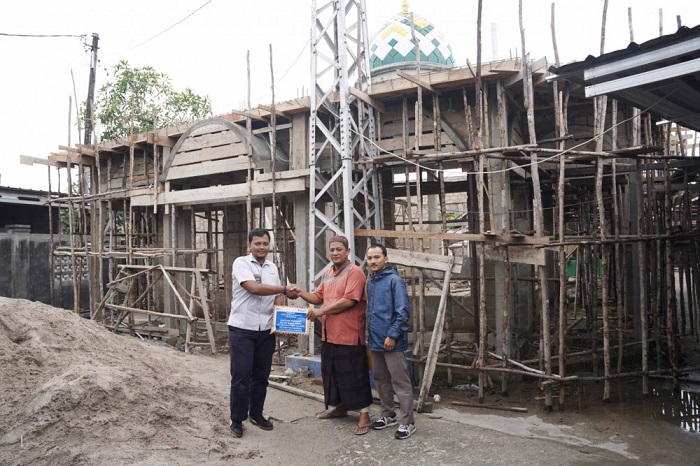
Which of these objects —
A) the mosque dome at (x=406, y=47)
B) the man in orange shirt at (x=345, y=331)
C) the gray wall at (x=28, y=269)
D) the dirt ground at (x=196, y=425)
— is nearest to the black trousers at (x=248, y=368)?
the dirt ground at (x=196, y=425)

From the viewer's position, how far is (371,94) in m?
8.53

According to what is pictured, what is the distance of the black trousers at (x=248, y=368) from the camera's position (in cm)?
506

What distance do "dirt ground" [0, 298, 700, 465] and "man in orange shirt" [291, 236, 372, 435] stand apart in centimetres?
37

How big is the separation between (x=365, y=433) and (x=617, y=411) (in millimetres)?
3623

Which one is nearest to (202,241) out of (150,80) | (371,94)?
(150,80)

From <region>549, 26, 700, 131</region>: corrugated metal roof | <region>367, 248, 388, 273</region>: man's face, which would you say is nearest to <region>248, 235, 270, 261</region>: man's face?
<region>367, 248, 388, 273</region>: man's face

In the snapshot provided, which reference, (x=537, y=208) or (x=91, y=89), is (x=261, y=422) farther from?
(x=91, y=89)

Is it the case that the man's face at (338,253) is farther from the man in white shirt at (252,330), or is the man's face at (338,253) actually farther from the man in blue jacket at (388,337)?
the man in white shirt at (252,330)

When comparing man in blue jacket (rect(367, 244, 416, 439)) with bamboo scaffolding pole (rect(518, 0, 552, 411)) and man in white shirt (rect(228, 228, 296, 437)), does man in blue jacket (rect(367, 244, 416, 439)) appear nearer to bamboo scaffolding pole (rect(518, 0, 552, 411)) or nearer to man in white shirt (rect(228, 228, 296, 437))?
man in white shirt (rect(228, 228, 296, 437))

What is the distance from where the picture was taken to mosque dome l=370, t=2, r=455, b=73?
15.3 m

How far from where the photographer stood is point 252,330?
518 centimetres

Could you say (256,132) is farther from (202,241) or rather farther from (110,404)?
(202,241)

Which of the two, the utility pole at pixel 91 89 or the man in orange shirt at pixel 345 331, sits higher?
the utility pole at pixel 91 89

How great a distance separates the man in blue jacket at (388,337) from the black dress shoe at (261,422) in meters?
1.10
